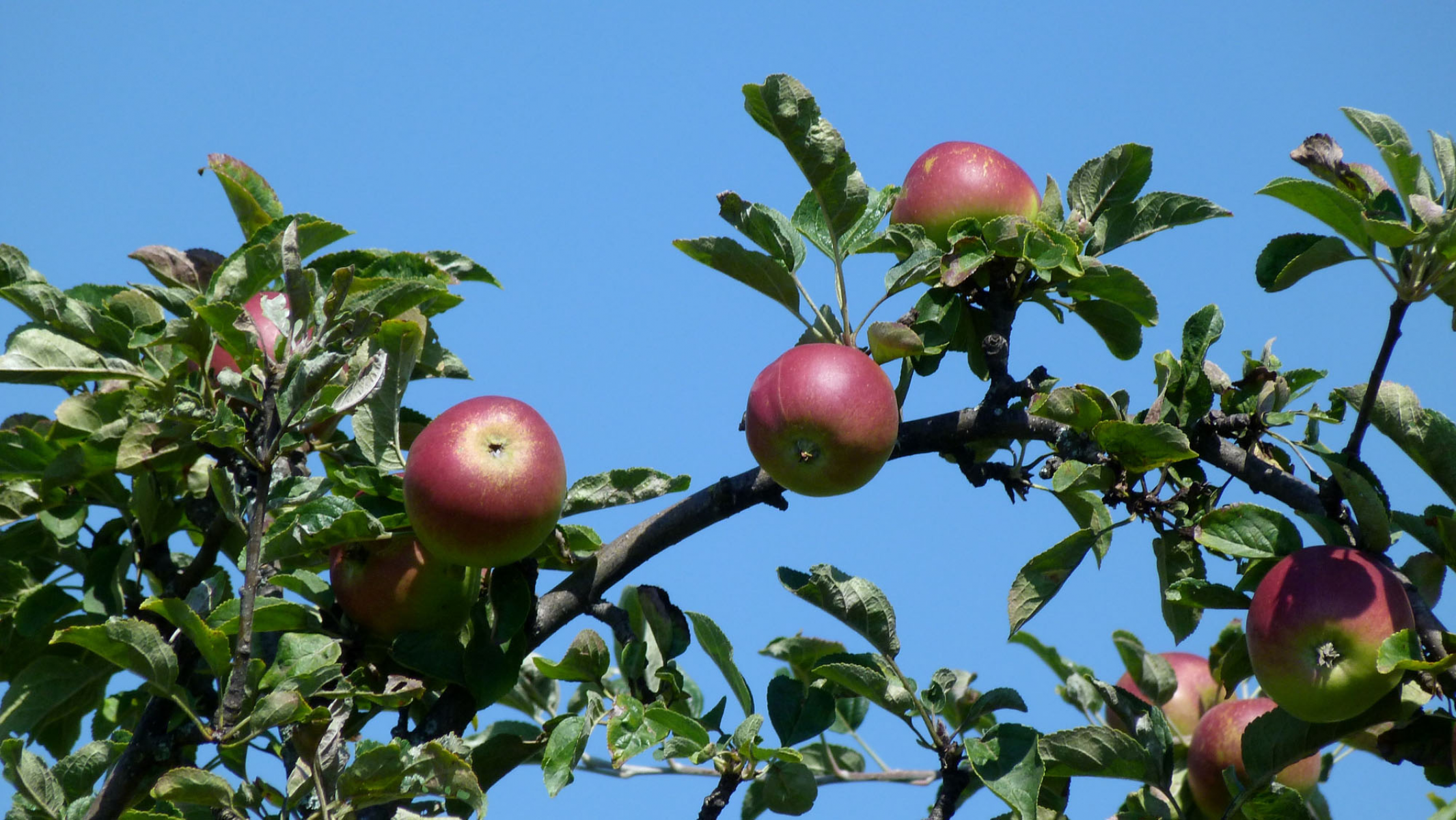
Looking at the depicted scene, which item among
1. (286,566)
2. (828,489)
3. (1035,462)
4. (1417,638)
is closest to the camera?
(1417,638)

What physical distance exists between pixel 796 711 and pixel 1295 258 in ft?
3.86

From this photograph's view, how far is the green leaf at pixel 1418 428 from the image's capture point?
2.06 m

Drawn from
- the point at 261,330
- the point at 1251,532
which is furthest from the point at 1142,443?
the point at 261,330

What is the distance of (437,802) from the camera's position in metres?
2.37

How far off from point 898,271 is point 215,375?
1430mm

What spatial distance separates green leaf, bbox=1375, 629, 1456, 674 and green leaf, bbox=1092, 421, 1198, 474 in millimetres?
393

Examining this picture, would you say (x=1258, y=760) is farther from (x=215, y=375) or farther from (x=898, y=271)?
(x=215, y=375)

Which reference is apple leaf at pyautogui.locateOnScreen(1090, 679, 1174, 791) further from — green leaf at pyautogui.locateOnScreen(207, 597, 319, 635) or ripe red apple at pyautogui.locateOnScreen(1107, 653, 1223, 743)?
green leaf at pyautogui.locateOnScreen(207, 597, 319, 635)

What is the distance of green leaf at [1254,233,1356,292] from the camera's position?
205cm

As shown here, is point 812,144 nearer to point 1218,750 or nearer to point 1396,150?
point 1396,150

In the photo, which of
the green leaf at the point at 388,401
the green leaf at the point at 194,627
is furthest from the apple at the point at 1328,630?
the green leaf at the point at 194,627

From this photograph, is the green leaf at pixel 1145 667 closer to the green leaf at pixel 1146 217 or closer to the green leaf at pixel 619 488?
the green leaf at pixel 1146 217

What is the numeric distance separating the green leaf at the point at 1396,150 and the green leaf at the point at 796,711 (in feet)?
4.26

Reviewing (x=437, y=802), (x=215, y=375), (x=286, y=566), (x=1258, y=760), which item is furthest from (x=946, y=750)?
(x=215, y=375)
